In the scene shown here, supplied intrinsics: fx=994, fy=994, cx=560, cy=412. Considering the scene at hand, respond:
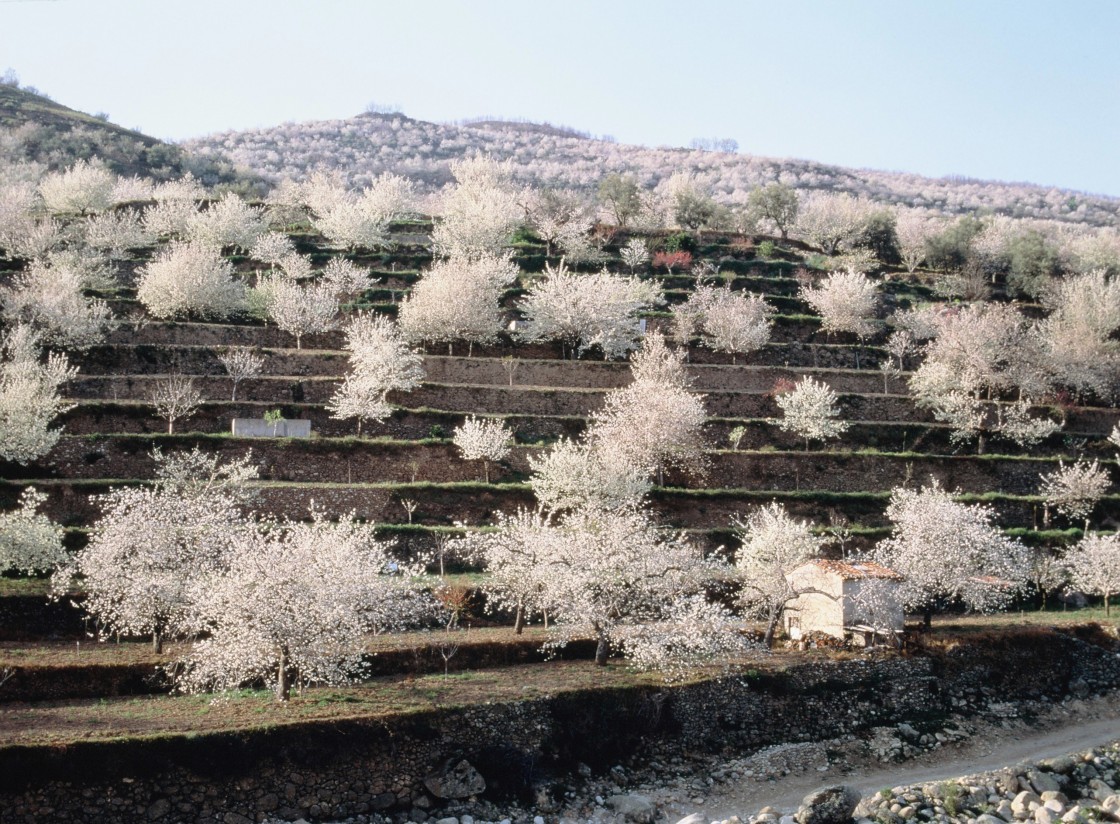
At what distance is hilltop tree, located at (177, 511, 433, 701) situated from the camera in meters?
26.5

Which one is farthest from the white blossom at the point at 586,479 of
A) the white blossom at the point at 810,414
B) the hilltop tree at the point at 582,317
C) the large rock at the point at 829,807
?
the large rock at the point at 829,807

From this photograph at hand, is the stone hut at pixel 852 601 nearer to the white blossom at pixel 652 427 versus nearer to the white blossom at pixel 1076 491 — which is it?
the white blossom at pixel 652 427

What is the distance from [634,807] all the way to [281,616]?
→ 10618 mm

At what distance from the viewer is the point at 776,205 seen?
93.8 metres

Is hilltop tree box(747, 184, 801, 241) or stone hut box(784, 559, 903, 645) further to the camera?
hilltop tree box(747, 184, 801, 241)

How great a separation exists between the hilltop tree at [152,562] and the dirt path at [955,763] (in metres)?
16.0

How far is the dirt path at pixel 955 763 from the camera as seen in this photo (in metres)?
27.1

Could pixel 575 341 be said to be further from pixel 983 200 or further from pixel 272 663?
pixel 983 200

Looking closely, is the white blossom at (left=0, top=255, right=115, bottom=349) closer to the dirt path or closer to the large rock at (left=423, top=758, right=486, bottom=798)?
the large rock at (left=423, top=758, right=486, bottom=798)

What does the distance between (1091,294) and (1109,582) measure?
36190mm

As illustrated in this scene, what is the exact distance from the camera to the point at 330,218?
78.8 m

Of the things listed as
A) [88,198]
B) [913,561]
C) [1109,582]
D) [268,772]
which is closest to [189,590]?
[268,772]

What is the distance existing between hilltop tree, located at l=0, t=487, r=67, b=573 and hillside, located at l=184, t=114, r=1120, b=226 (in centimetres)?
11871

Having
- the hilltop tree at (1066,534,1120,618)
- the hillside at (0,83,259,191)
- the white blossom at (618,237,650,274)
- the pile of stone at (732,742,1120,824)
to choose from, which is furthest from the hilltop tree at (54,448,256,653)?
the hillside at (0,83,259,191)
